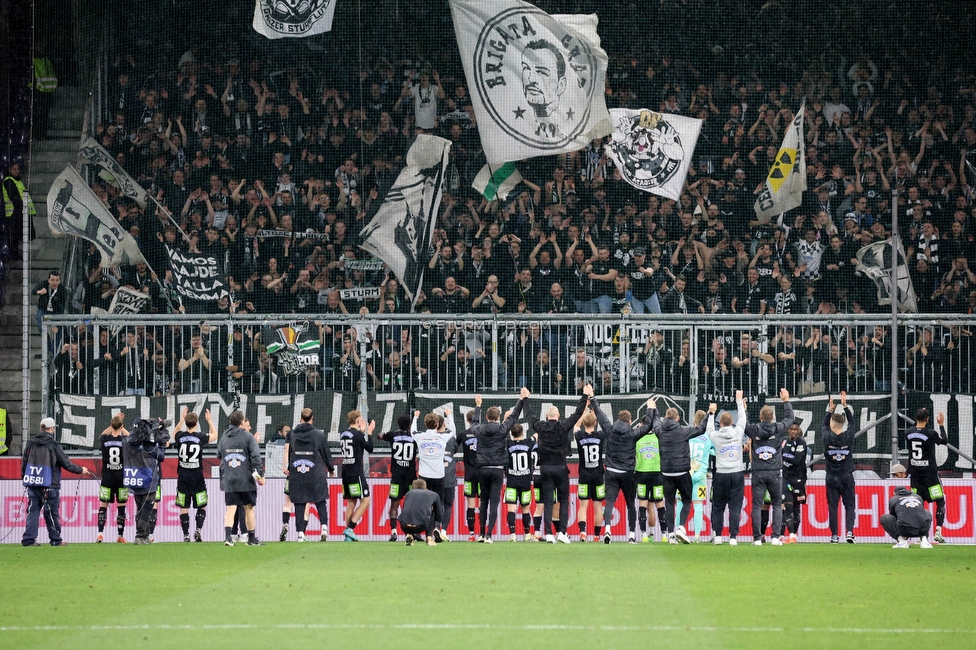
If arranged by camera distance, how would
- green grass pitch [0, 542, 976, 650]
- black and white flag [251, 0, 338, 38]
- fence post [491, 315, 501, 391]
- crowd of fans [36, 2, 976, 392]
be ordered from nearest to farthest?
green grass pitch [0, 542, 976, 650] < fence post [491, 315, 501, 391] < crowd of fans [36, 2, 976, 392] < black and white flag [251, 0, 338, 38]

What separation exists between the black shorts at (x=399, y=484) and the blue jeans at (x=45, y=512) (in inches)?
172

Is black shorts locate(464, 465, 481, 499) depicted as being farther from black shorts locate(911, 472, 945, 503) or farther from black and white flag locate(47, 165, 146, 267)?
black and white flag locate(47, 165, 146, 267)

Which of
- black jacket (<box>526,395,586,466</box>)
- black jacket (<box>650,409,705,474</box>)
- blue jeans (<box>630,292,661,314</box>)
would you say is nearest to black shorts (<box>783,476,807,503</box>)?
black jacket (<box>650,409,705,474</box>)

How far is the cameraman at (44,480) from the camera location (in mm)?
17672

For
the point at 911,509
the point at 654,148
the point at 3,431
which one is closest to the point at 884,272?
the point at 654,148

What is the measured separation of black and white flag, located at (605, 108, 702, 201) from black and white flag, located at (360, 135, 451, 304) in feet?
9.87

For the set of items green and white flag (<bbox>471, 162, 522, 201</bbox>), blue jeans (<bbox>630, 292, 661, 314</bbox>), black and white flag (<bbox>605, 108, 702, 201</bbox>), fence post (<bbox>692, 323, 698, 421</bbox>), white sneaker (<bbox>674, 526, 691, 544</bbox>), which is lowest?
white sneaker (<bbox>674, 526, 691, 544</bbox>)

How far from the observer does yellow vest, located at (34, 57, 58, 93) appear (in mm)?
25094

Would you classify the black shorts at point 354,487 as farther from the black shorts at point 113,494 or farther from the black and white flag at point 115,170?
the black and white flag at point 115,170

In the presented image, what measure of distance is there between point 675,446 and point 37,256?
501 inches

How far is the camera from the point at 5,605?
36.8 ft

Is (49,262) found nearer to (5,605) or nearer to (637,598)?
(5,605)

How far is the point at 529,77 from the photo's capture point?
23.2 m

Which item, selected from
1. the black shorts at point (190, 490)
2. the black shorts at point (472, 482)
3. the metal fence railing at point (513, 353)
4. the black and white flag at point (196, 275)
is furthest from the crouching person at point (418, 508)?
the black and white flag at point (196, 275)
